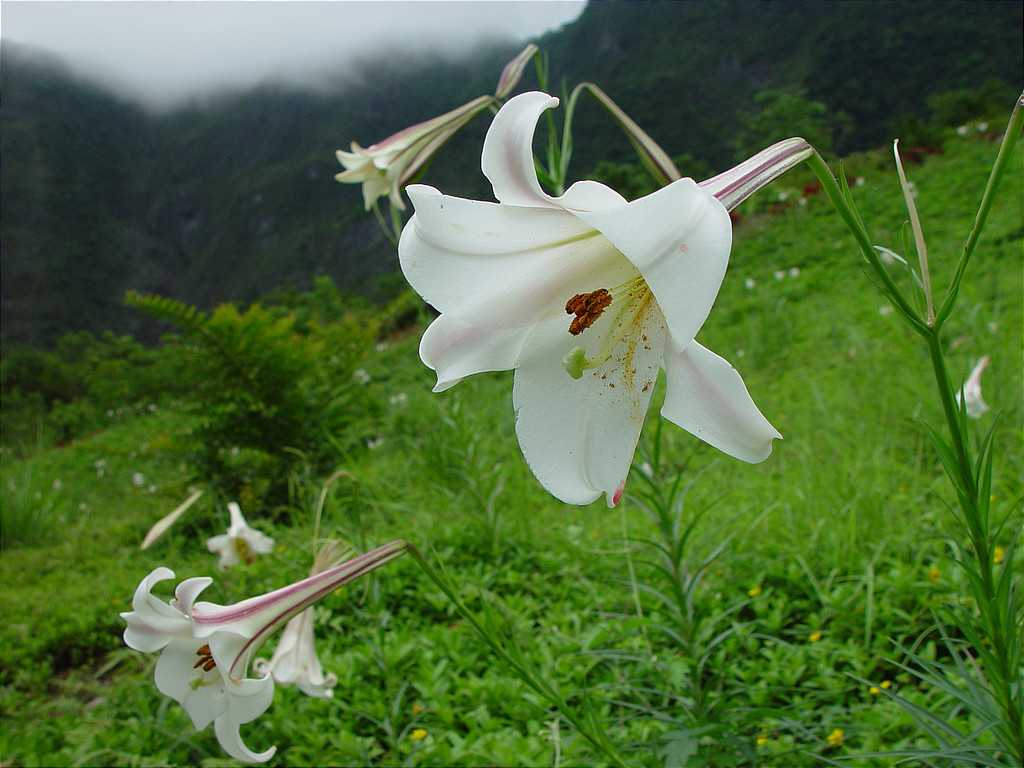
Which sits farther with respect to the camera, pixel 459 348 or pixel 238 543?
pixel 238 543

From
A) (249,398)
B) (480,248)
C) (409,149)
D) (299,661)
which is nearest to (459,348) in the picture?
(480,248)

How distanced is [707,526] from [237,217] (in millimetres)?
17682

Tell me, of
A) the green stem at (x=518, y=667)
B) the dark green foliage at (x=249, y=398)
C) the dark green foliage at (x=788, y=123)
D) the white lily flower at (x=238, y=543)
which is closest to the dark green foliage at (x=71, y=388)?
the dark green foliage at (x=249, y=398)

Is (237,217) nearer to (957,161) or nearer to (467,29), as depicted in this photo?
(467,29)

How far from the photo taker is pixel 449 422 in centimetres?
229

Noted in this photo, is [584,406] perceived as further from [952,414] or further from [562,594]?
[562,594]

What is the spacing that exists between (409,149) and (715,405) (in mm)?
1087

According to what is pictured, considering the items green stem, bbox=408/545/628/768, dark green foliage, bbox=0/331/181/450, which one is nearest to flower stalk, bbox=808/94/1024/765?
green stem, bbox=408/545/628/768

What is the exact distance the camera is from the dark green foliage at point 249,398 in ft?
10.5

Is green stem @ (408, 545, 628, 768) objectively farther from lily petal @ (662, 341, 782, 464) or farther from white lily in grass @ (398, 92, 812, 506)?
lily petal @ (662, 341, 782, 464)

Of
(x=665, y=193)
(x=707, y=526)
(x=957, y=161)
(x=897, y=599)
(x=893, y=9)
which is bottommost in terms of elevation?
(x=957, y=161)

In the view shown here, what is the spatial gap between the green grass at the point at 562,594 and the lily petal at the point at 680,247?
14.4 inches

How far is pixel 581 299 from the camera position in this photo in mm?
548

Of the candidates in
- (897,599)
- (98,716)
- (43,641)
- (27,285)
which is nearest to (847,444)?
(897,599)
